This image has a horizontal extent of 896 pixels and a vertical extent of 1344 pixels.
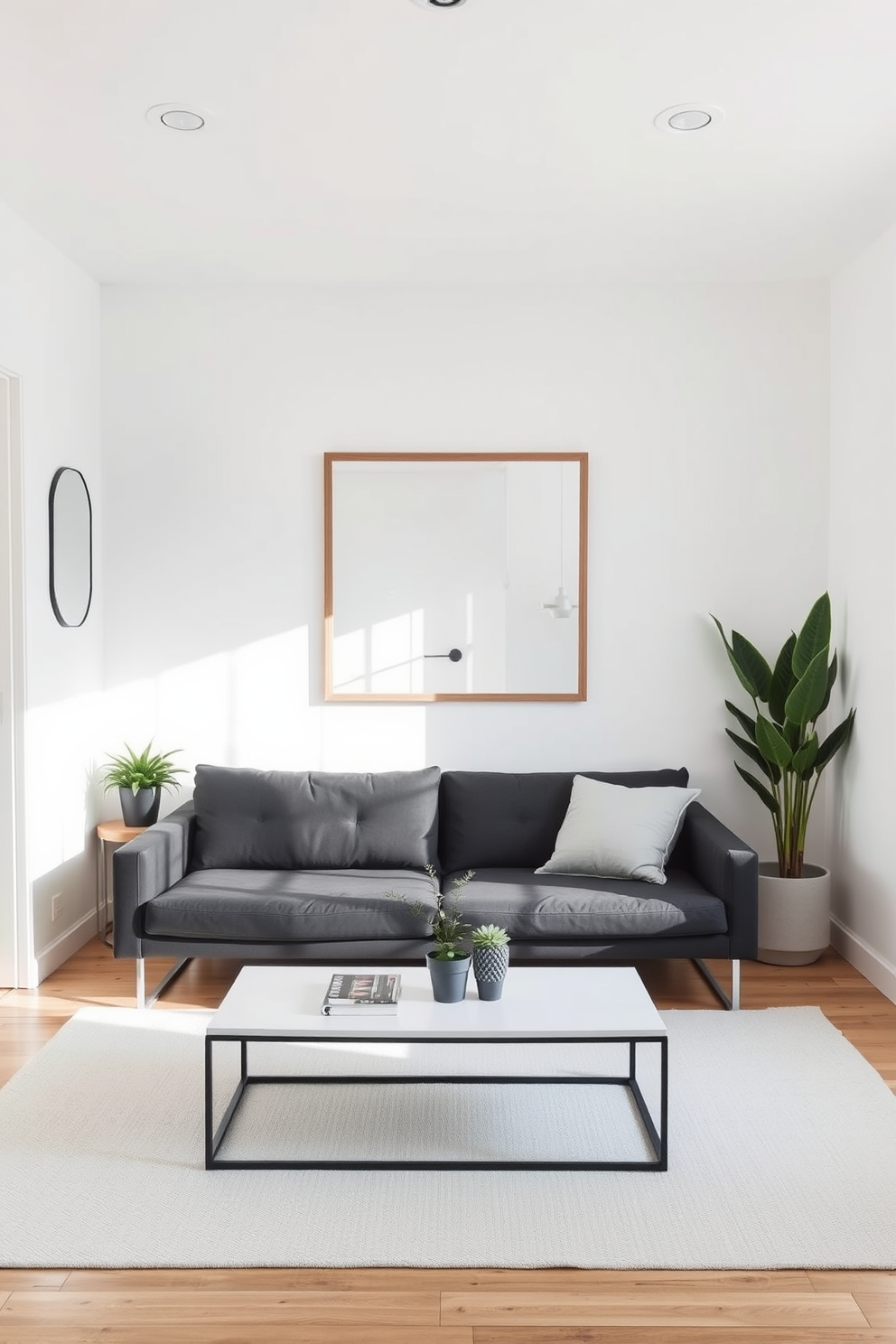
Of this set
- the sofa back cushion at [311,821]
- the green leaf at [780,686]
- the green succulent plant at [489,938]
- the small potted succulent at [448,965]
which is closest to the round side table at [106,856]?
the sofa back cushion at [311,821]

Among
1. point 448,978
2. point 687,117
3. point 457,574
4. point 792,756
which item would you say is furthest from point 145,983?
point 687,117

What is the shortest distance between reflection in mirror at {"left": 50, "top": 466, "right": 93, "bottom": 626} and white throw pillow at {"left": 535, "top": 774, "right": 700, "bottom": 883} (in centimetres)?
211

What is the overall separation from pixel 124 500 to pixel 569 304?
2.08 metres

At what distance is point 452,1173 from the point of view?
2617mm

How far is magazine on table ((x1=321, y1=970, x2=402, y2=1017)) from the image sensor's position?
2744 mm

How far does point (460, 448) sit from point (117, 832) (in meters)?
2.11

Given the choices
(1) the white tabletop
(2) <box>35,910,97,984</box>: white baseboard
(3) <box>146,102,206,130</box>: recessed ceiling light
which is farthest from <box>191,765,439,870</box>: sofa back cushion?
(3) <box>146,102,206,130</box>: recessed ceiling light

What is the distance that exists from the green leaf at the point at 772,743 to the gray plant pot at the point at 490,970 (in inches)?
69.6

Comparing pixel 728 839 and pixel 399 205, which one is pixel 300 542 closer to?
pixel 399 205

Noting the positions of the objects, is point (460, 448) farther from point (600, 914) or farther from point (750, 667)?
point (600, 914)

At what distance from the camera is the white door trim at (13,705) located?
3832 mm

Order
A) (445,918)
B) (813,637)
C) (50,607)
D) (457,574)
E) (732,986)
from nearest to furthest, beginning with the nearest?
(445,918) → (732,986) → (50,607) → (813,637) → (457,574)

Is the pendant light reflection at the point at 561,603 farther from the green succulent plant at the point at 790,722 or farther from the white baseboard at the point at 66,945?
the white baseboard at the point at 66,945

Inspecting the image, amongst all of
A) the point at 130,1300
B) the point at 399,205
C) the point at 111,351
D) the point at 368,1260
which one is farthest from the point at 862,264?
the point at 130,1300
